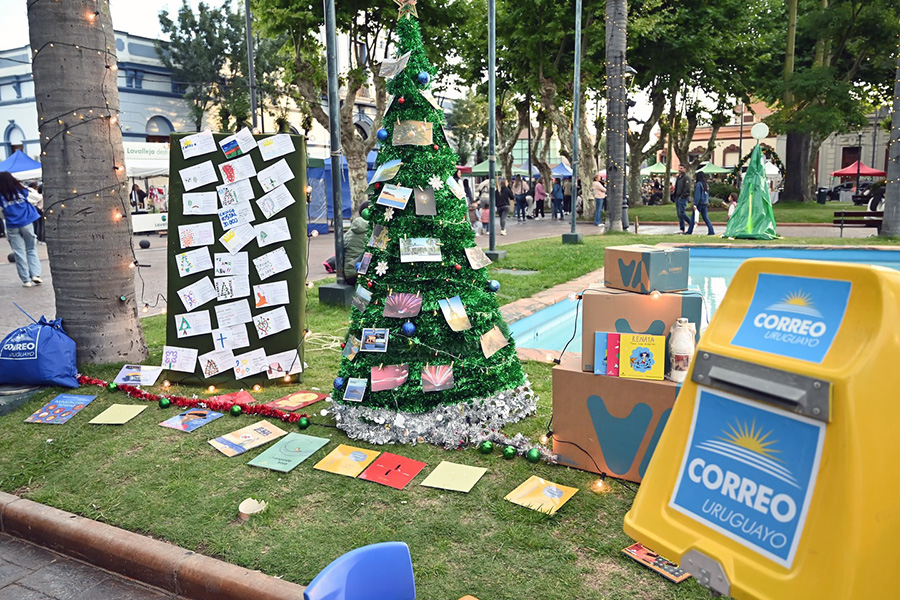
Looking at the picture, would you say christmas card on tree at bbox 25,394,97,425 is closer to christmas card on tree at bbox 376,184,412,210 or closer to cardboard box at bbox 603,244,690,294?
christmas card on tree at bbox 376,184,412,210

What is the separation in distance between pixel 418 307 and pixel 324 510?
4.94ft

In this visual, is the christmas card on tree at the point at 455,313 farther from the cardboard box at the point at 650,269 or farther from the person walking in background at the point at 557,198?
the person walking in background at the point at 557,198

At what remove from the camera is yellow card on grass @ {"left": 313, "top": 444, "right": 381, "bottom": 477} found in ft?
12.9

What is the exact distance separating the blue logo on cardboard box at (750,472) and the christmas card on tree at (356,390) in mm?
2793

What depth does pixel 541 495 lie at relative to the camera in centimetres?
354

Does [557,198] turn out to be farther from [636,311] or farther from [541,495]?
[541,495]

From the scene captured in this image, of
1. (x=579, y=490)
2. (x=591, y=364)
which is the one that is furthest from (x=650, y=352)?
(x=579, y=490)

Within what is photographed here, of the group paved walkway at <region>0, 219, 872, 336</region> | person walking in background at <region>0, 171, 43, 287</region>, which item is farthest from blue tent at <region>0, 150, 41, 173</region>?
person walking in background at <region>0, 171, 43, 287</region>

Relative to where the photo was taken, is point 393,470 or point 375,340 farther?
point 375,340

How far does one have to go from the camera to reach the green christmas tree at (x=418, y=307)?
4383mm

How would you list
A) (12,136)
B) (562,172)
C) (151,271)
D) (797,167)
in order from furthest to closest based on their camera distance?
1. (562,172)
2. (12,136)
3. (797,167)
4. (151,271)

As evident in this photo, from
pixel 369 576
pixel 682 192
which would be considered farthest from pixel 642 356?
pixel 682 192

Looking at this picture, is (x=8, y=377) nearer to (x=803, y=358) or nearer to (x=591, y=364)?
(x=591, y=364)

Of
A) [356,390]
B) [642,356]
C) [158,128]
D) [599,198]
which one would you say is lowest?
[356,390]
